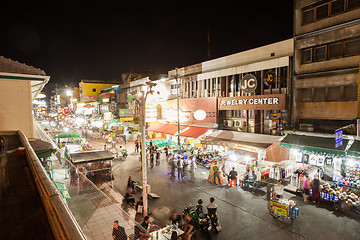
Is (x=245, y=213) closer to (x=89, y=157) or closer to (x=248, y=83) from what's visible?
(x=89, y=157)

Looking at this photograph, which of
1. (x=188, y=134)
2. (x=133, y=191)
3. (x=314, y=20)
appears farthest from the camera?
(x=188, y=134)

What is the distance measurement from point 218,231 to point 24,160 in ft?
26.1

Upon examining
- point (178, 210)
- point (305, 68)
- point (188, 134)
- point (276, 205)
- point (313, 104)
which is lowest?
point (178, 210)

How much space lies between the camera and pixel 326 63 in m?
14.4

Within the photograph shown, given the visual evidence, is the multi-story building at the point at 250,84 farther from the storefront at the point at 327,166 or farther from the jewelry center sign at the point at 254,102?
the storefront at the point at 327,166

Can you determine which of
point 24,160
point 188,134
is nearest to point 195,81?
point 188,134

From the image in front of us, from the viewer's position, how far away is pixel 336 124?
1405 cm

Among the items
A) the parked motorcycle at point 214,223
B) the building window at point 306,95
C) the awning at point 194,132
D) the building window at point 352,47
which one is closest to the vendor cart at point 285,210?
the parked motorcycle at point 214,223

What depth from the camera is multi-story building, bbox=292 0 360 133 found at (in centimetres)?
1320

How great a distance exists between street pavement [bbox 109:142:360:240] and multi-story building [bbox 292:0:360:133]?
625cm

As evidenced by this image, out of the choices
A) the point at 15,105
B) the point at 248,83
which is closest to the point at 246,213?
the point at 248,83

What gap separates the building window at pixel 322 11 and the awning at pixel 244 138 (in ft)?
30.2

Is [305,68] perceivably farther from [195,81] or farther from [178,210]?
[178,210]

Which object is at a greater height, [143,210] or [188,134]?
[188,134]
